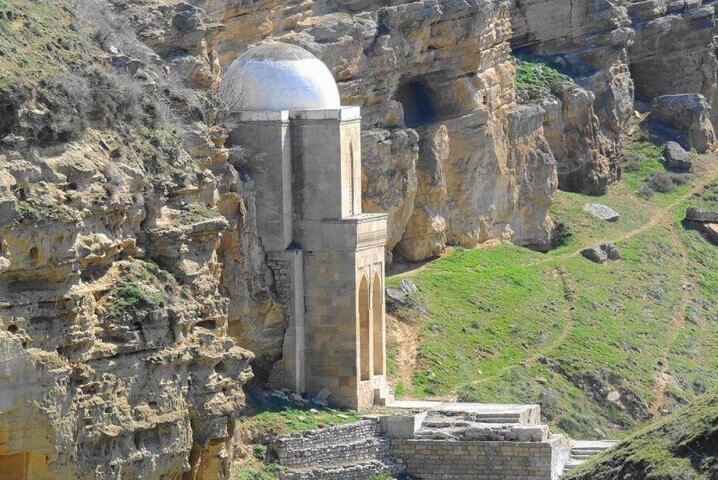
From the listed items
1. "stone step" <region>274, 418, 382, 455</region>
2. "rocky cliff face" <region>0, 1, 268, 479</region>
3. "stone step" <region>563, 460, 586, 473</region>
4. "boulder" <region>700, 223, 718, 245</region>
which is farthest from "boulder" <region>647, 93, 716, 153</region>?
"rocky cliff face" <region>0, 1, 268, 479</region>

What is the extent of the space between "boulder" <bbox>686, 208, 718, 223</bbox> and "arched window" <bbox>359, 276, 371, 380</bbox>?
758 inches

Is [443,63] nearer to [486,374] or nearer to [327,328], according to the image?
[486,374]

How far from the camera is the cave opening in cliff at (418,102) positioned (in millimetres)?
58250

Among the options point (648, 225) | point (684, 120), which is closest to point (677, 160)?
point (684, 120)

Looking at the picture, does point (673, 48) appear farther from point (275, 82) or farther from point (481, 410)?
point (275, 82)

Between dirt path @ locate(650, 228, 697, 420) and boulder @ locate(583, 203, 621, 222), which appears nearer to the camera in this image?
dirt path @ locate(650, 228, 697, 420)

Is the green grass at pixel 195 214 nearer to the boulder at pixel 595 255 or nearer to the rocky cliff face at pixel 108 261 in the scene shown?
the rocky cliff face at pixel 108 261

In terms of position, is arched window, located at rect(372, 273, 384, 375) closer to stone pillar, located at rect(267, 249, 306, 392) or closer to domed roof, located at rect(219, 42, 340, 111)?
A: stone pillar, located at rect(267, 249, 306, 392)

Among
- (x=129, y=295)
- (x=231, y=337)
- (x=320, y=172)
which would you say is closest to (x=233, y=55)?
(x=320, y=172)

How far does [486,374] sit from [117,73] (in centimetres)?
1278

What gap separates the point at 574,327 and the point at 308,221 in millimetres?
10404

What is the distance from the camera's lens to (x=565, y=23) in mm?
66875

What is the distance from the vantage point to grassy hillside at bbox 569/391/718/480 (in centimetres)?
2725

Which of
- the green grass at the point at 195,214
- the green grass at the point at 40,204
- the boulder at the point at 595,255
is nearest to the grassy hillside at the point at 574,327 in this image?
the boulder at the point at 595,255
